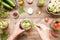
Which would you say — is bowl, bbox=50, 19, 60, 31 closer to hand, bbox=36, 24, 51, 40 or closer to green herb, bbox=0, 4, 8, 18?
hand, bbox=36, 24, 51, 40

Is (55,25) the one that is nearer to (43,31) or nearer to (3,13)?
(43,31)

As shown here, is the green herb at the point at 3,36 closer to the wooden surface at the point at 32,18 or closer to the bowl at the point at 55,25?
the wooden surface at the point at 32,18

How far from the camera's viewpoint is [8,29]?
68.1 inches

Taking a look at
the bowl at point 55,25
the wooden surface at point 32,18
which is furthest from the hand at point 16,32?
the bowl at point 55,25

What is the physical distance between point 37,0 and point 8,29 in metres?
0.35

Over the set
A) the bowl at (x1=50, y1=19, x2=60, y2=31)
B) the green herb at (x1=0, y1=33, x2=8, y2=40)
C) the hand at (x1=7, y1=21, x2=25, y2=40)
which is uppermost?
the bowl at (x1=50, y1=19, x2=60, y2=31)

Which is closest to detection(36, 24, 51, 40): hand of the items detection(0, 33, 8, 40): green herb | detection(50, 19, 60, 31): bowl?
detection(50, 19, 60, 31): bowl

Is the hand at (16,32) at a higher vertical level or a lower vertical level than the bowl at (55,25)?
lower

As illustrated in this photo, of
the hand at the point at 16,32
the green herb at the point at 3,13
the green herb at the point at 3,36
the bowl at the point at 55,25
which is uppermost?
the green herb at the point at 3,13

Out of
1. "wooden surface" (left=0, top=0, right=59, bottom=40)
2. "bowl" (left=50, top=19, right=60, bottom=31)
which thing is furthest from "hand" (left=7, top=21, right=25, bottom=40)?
"bowl" (left=50, top=19, right=60, bottom=31)

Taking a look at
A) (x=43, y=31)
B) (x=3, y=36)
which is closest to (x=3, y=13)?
→ (x=3, y=36)

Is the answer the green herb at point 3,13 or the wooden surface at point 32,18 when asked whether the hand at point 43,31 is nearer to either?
the wooden surface at point 32,18

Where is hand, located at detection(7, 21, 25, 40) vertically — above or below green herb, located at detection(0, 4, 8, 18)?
below

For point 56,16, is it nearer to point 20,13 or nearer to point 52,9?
point 52,9
